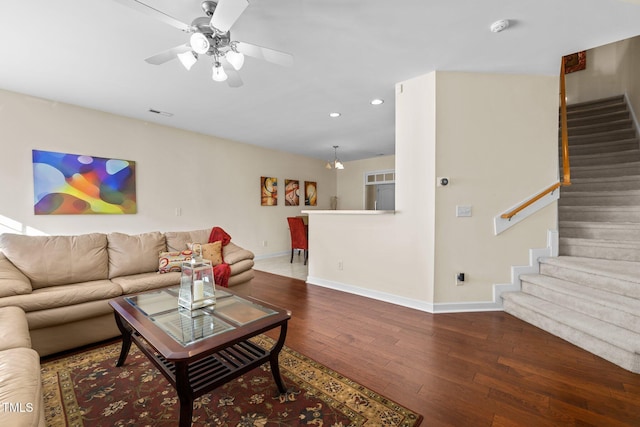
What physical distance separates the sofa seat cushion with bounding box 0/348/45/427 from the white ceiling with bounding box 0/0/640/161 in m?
2.19

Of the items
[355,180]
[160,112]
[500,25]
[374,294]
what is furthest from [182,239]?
[355,180]

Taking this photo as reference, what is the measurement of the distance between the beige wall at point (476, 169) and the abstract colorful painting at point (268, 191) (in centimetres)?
391

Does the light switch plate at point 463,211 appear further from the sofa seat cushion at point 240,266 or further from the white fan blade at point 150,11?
the white fan blade at point 150,11

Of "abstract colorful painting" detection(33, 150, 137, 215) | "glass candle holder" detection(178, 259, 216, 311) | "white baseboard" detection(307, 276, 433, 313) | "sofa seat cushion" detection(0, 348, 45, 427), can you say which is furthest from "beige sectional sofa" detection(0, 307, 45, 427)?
"white baseboard" detection(307, 276, 433, 313)

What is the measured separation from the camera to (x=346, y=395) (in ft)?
5.23

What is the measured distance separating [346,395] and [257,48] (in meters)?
2.35

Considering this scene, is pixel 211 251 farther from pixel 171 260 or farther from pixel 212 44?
pixel 212 44

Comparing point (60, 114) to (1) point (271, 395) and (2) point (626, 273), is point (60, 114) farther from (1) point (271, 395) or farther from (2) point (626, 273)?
(2) point (626, 273)

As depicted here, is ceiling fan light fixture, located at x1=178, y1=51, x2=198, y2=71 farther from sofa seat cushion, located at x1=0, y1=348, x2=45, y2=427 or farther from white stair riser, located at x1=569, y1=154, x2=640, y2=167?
white stair riser, located at x1=569, y1=154, x2=640, y2=167

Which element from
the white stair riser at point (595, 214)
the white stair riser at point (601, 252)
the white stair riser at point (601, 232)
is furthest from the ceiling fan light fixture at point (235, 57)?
the white stair riser at point (595, 214)

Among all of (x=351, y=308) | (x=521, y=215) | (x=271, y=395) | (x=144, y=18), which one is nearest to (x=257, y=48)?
(x=144, y=18)

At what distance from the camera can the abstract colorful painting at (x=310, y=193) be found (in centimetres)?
718

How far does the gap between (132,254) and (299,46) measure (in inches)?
105

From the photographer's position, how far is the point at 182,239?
10.6 feet
